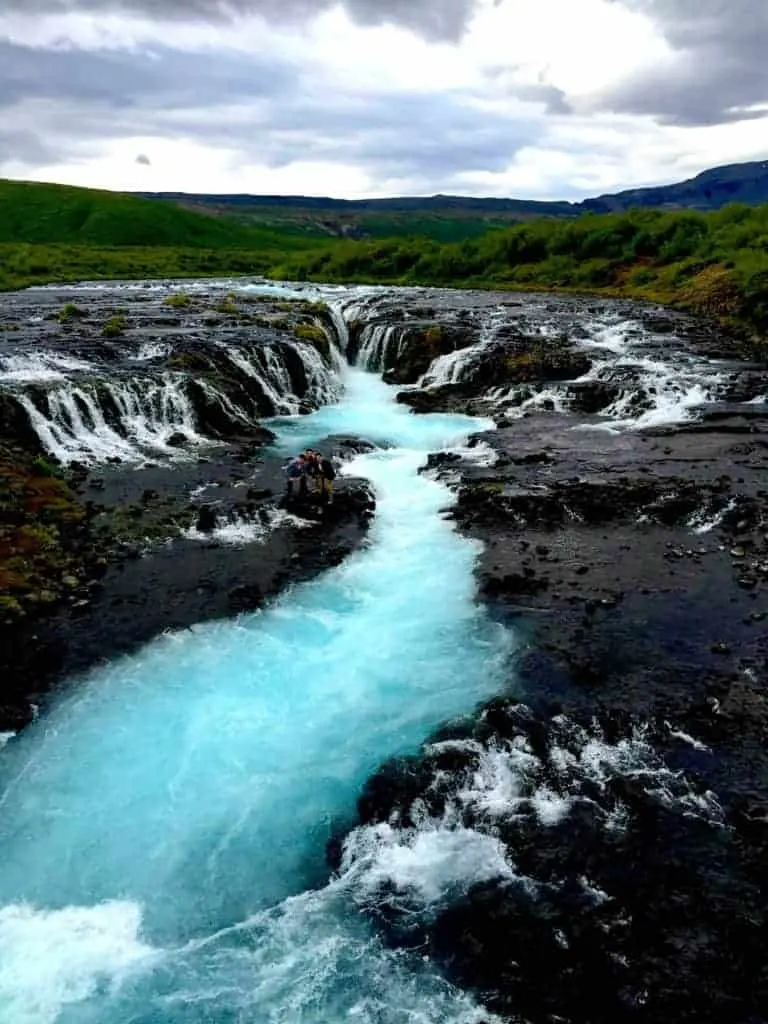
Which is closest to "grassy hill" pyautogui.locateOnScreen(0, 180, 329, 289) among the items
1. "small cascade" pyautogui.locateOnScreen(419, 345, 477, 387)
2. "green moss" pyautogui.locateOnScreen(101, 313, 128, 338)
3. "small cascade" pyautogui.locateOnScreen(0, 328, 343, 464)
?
"green moss" pyautogui.locateOnScreen(101, 313, 128, 338)

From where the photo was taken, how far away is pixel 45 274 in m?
93.6

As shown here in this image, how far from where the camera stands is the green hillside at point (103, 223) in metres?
160

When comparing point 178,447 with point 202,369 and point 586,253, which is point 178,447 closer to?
point 202,369

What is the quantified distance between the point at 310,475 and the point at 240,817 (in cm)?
1399

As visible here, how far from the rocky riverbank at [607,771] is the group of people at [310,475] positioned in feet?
14.3

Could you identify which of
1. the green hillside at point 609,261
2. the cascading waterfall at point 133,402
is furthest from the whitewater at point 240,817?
the green hillside at point 609,261

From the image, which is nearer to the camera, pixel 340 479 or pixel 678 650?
pixel 678 650

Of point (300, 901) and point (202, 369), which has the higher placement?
point (202, 369)

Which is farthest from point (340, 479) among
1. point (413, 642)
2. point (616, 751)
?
point (616, 751)

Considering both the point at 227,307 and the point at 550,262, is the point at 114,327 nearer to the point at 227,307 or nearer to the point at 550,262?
the point at 227,307

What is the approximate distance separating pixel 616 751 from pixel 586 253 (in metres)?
78.2

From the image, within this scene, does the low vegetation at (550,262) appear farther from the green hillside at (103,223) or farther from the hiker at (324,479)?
the hiker at (324,479)

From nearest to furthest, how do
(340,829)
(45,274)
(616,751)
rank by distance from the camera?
(340,829) → (616,751) → (45,274)

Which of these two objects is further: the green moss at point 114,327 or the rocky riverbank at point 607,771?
the green moss at point 114,327
